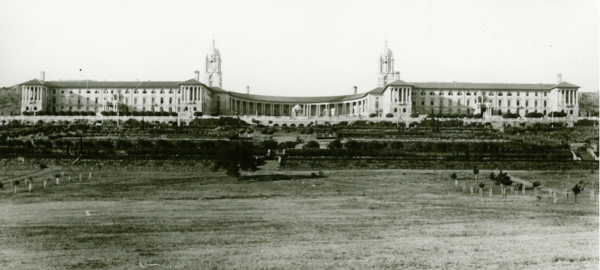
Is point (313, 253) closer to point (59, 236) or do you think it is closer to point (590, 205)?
point (59, 236)

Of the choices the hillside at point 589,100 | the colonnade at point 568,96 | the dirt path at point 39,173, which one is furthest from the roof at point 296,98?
the dirt path at point 39,173

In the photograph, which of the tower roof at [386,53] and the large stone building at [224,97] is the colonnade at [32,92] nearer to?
the large stone building at [224,97]

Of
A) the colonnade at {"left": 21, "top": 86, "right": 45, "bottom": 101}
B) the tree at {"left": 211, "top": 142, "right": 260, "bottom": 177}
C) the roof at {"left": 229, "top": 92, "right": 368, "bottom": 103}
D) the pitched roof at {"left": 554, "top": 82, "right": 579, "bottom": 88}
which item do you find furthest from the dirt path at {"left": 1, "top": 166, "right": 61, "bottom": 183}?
the pitched roof at {"left": 554, "top": 82, "right": 579, "bottom": 88}

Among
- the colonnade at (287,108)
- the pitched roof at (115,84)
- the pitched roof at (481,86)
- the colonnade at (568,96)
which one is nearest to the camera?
the colonnade at (568,96)

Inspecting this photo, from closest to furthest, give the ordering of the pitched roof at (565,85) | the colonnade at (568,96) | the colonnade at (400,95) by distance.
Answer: the pitched roof at (565,85), the colonnade at (568,96), the colonnade at (400,95)

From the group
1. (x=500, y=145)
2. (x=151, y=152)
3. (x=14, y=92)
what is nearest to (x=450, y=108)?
(x=500, y=145)

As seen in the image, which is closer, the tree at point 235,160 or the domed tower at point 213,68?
the tree at point 235,160

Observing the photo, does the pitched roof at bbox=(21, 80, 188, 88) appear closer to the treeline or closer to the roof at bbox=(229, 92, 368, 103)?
the roof at bbox=(229, 92, 368, 103)
